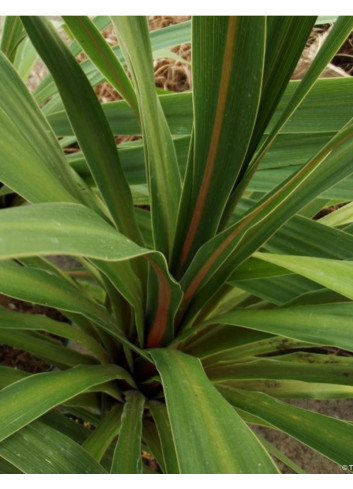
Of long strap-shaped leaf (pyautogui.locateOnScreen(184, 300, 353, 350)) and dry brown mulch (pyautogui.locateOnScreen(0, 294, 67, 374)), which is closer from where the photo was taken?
long strap-shaped leaf (pyautogui.locateOnScreen(184, 300, 353, 350))

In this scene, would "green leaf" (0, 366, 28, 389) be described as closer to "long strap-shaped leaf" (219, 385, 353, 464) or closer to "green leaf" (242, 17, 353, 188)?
"long strap-shaped leaf" (219, 385, 353, 464)

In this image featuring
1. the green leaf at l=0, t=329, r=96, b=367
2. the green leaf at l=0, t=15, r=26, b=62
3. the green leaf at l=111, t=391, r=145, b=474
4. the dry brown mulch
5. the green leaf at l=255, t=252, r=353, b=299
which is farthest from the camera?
the dry brown mulch

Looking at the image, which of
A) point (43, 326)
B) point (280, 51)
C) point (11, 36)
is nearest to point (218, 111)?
point (280, 51)

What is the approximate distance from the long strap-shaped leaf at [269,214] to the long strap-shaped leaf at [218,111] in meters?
0.03

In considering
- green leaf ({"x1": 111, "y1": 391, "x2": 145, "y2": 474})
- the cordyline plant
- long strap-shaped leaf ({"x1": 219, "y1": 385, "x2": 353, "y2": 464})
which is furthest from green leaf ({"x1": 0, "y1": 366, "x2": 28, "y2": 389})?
long strap-shaped leaf ({"x1": 219, "y1": 385, "x2": 353, "y2": 464})

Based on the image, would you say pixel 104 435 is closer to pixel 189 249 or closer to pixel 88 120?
pixel 189 249

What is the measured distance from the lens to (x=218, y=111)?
0.42 meters

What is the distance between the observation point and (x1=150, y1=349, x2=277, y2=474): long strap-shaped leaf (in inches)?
12.7

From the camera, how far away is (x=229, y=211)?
50 centimetres

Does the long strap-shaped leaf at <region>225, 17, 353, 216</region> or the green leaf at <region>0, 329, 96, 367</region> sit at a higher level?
the long strap-shaped leaf at <region>225, 17, 353, 216</region>

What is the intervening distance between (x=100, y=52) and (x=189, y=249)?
0.67ft

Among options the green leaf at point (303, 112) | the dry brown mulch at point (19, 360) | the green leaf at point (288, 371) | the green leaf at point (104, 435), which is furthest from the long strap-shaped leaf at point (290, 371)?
the dry brown mulch at point (19, 360)

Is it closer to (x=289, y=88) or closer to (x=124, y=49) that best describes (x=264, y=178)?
(x=289, y=88)

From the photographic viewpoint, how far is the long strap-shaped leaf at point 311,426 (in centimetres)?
45
